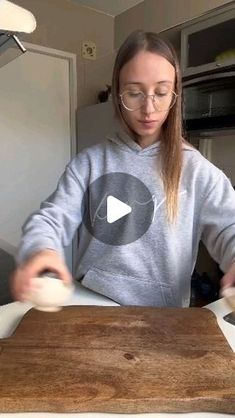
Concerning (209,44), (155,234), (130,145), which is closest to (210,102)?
(209,44)

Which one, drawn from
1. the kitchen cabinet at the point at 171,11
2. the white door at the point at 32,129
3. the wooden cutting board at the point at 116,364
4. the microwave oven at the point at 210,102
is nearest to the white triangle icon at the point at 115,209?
the wooden cutting board at the point at 116,364

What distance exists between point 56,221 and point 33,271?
0.23 metres

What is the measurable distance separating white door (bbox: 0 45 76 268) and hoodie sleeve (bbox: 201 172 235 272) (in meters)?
1.66

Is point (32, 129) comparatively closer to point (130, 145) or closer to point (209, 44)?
point (209, 44)

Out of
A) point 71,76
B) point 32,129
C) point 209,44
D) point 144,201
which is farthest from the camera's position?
point 71,76

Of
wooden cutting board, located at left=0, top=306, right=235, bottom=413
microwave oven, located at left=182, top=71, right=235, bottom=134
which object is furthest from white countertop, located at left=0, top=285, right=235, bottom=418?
microwave oven, located at left=182, top=71, right=235, bottom=134

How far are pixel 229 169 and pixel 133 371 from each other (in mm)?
1830

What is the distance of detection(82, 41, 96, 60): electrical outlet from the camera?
2.51m

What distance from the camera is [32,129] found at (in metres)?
→ 2.38

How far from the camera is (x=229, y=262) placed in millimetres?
689

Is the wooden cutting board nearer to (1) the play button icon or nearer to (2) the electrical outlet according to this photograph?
(1) the play button icon

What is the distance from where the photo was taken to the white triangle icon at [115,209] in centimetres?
82

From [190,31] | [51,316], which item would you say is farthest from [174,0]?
[51,316]

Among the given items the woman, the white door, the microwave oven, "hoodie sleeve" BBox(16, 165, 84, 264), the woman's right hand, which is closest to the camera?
the woman's right hand
